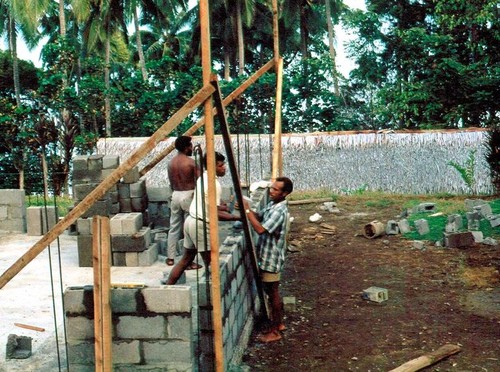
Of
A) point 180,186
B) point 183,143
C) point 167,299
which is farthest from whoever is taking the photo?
point 180,186

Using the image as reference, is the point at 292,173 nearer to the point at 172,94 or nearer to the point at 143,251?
the point at 172,94

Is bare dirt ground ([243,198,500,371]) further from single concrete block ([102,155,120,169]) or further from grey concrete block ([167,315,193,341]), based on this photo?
single concrete block ([102,155,120,169])

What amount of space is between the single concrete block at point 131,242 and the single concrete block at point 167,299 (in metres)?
4.01

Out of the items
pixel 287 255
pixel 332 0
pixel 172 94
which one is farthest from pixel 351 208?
pixel 332 0

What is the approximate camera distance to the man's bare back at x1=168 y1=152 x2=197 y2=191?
294 inches

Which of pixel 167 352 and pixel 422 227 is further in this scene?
pixel 422 227

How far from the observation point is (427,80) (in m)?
19.0

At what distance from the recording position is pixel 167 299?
4.24 m

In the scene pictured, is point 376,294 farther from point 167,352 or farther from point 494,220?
point 494,220

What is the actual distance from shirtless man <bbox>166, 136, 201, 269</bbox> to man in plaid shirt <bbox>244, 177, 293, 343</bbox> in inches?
62.7

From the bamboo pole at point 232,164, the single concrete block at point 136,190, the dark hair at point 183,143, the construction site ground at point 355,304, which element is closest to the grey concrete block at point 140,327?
the construction site ground at point 355,304

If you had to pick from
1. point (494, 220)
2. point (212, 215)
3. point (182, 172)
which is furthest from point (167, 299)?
point (494, 220)

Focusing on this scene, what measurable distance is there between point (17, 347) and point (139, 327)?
167 cm

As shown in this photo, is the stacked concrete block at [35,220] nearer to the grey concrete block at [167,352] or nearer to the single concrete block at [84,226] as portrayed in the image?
the single concrete block at [84,226]
